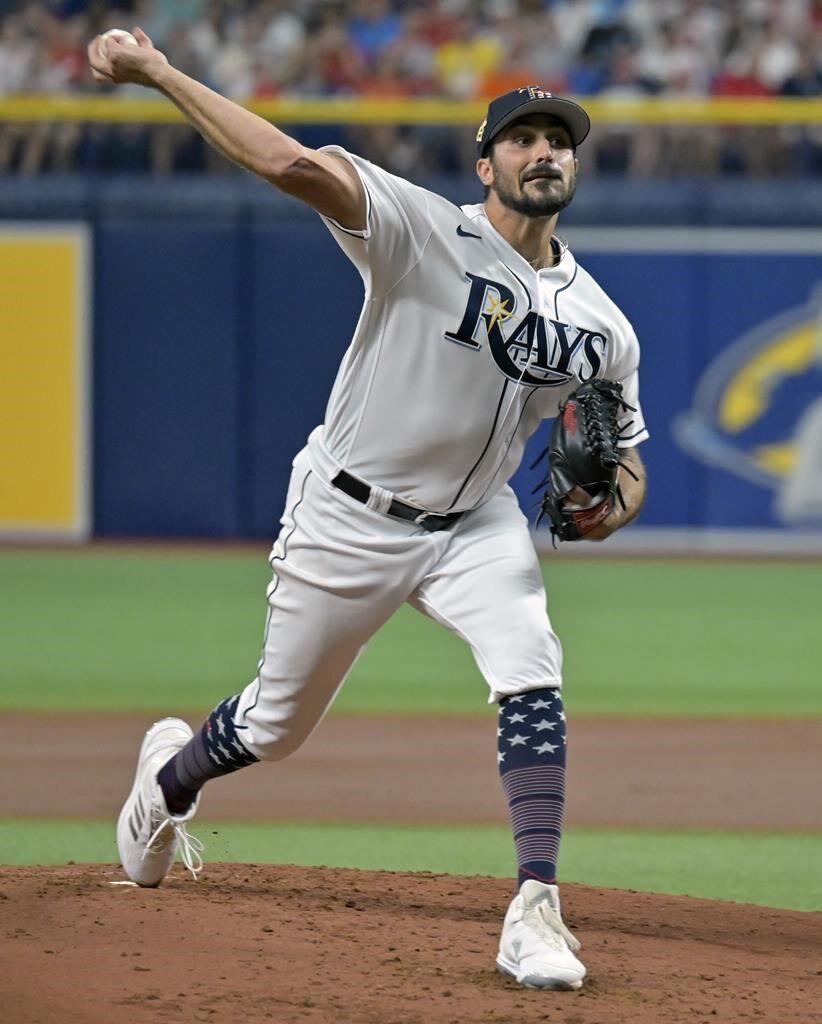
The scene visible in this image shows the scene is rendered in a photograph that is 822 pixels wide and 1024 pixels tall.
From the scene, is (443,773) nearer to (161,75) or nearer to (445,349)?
(445,349)

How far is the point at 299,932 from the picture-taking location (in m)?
4.21

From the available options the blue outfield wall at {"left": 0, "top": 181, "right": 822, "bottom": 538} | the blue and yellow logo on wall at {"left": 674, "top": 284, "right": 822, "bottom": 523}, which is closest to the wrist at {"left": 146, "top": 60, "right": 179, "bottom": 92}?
the blue outfield wall at {"left": 0, "top": 181, "right": 822, "bottom": 538}

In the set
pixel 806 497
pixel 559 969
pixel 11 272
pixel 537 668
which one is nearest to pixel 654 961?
pixel 559 969

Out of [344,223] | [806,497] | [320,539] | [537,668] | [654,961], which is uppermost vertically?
[806,497]

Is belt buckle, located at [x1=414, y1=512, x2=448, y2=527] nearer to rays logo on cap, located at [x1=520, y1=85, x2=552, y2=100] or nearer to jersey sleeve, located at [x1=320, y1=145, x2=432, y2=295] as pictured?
jersey sleeve, located at [x1=320, y1=145, x2=432, y2=295]

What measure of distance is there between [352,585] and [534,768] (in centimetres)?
63

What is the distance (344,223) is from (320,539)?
788 mm

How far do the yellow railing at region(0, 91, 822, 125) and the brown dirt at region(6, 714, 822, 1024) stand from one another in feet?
25.9

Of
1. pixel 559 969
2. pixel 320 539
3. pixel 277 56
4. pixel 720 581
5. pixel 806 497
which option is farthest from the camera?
pixel 277 56

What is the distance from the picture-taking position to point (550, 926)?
386 centimetres

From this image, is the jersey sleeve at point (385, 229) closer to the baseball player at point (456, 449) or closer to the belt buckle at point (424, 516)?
the baseball player at point (456, 449)

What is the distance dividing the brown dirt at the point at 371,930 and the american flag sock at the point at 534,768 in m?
0.30

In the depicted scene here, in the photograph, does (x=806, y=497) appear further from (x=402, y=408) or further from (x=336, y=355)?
(x=402, y=408)

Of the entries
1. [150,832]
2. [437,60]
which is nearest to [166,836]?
[150,832]
